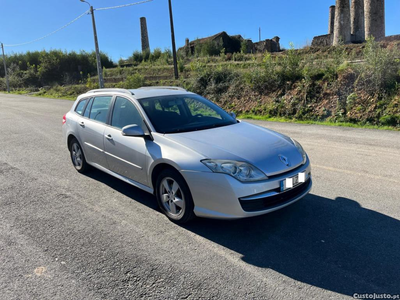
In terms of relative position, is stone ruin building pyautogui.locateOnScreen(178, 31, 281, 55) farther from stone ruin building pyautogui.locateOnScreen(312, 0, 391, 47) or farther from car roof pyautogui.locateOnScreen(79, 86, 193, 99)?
car roof pyautogui.locateOnScreen(79, 86, 193, 99)

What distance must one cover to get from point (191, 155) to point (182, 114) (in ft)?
4.29

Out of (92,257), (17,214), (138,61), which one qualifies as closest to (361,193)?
(92,257)

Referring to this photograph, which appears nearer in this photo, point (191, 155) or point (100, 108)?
point (191, 155)

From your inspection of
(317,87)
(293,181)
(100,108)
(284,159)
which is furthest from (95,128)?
(317,87)

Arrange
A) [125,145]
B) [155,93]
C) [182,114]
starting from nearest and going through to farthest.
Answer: [125,145], [182,114], [155,93]

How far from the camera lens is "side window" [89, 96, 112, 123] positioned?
5.10 m

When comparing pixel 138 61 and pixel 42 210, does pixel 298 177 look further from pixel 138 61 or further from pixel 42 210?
pixel 138 61

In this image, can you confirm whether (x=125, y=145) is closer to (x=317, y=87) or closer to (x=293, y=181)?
(x=293, y=181)

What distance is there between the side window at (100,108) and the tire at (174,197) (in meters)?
1.77

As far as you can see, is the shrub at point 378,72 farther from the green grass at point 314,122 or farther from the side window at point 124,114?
the side window at point 124,114

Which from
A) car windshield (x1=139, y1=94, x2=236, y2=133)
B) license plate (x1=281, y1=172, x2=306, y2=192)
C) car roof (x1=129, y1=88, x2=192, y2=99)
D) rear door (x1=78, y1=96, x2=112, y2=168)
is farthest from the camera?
rear door (x1=78, y1=96, x2=112, y2=168)

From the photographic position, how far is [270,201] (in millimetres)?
3463

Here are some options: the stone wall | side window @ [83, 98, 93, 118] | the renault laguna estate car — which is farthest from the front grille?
the stone wall

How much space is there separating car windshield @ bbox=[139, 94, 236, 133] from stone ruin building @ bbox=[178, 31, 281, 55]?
127 feet
